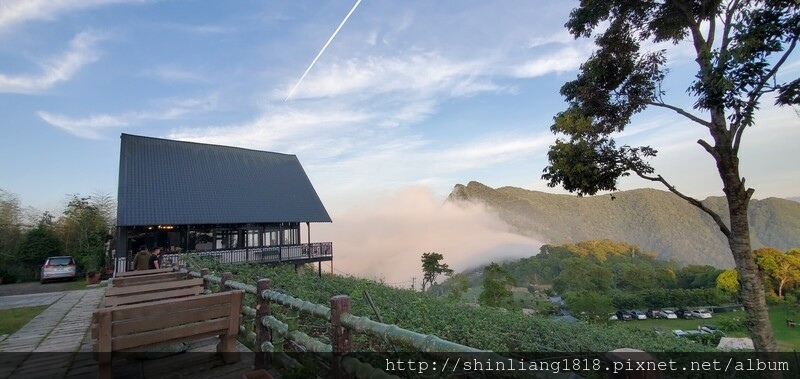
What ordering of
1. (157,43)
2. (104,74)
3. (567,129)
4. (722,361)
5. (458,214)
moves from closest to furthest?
(567,129) → (722,361) → (157,43) → (104,74) → (458,214)

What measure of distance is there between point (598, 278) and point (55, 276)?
2620 inches

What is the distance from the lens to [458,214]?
137875mm

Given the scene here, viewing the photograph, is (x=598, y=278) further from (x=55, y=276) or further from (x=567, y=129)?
(x=55, y=276)

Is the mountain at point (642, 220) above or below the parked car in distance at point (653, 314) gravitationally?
above

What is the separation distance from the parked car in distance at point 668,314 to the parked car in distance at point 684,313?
665 mm

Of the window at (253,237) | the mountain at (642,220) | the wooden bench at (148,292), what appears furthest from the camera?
the mountain at (642,220)

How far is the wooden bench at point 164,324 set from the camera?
292 cm

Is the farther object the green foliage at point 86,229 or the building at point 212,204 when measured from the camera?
the green foliage at point 86,229

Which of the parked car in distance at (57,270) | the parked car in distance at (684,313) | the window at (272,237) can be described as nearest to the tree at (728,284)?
the parked car in distance at (684,313)

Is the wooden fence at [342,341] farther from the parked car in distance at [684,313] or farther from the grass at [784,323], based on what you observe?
the parked car in distance at [684,313]

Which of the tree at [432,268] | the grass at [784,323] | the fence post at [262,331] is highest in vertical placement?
the fence post at [262,331]

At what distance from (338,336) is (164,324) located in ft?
5.75

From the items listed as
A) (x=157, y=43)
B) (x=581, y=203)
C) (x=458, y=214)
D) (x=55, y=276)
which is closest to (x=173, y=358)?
(x=157, y=43)

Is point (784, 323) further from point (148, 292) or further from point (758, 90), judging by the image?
point (148, 292)
